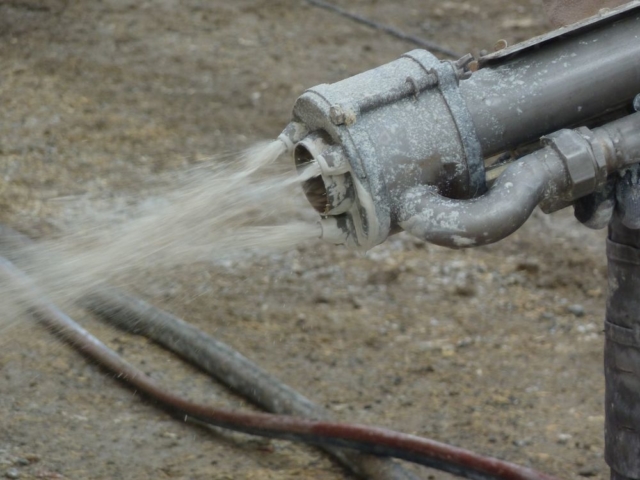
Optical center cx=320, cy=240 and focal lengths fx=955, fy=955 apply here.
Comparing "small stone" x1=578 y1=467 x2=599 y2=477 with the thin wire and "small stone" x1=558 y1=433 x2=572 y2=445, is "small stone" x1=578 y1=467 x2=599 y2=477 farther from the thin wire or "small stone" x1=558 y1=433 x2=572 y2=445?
the thin wire

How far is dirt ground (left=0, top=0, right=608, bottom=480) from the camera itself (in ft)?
7.93

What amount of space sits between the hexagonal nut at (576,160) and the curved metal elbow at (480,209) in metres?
0.02

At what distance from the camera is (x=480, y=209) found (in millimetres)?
1345

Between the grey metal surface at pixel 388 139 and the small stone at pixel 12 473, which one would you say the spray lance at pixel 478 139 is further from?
the small stone at pixel 12 473

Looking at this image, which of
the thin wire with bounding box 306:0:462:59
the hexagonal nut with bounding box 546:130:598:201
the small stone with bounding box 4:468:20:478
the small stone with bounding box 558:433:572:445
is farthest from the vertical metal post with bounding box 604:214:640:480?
the thin wire with bounding box 306:0:462:59

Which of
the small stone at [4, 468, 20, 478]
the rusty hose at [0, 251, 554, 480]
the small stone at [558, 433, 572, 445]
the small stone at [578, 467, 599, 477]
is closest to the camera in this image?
the rusty hose at [0, 251, 554, 480]

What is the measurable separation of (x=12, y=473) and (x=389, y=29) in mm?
3813

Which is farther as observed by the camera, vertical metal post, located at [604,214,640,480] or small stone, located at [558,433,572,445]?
small stone, located at [558,433,572,445]

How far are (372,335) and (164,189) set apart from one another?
1.11 metres

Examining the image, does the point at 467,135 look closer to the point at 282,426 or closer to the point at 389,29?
the point at 282,426

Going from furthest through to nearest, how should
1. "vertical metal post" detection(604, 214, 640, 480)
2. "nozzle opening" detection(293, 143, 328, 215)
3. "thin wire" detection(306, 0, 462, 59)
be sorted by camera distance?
"thin wire" detection(306, 0, 462, 59)
"vertical metal post" detection(604, 214, 640, 480)
"nozzle opening" detection(293, 143, 328, 215)

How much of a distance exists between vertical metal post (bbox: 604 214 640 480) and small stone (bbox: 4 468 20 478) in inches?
51.0

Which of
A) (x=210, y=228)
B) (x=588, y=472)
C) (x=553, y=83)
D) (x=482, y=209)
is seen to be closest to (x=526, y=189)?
(x=482, y=209)

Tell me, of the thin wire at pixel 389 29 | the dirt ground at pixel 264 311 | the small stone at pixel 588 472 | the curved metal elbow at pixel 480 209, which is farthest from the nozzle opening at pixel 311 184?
the thin wire at pixel 389 29
